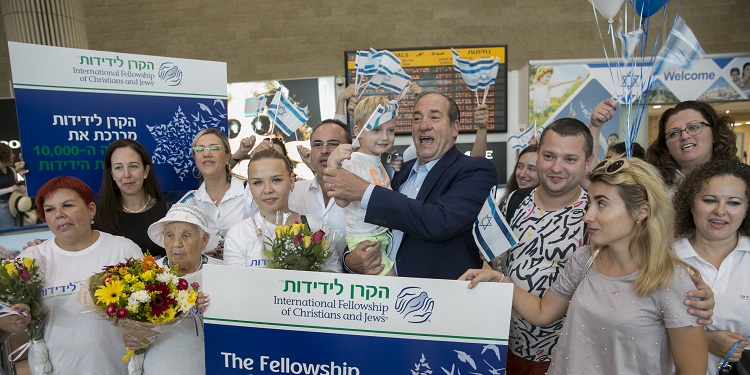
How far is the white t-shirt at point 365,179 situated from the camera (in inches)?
81.1

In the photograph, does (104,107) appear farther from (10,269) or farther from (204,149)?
(10,269)

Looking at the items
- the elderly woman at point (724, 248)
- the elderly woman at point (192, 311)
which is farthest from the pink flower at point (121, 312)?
the elderly woman at point (724, 248)


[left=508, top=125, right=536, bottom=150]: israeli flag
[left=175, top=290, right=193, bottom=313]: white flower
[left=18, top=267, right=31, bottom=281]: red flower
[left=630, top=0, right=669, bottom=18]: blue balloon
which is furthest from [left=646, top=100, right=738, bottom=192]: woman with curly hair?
[left=18, top=267, right=31, bottom=281]: red flower

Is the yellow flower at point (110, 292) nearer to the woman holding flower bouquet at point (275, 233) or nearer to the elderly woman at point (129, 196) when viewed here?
the woman holding flower bouquet at point (275, 233)

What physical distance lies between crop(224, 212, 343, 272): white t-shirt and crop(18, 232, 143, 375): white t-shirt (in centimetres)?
55

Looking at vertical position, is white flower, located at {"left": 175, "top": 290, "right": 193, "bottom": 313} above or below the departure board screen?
below

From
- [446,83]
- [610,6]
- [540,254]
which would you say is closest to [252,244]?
[540,254]

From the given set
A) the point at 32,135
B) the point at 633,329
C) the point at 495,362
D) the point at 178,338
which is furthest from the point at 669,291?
the point at 32,135

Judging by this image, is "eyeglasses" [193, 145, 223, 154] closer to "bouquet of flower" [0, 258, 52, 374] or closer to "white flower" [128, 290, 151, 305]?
"bouquet of flower" [0, 258, 52, 374]

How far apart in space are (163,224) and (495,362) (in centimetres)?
164

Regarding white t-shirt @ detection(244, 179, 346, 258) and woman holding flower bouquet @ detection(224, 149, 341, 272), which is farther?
white t-shirt @ detection(244, 179, 346, 258)

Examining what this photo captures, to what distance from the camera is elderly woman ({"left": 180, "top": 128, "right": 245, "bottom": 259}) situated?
2.75 m

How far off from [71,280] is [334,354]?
1228 millimetres

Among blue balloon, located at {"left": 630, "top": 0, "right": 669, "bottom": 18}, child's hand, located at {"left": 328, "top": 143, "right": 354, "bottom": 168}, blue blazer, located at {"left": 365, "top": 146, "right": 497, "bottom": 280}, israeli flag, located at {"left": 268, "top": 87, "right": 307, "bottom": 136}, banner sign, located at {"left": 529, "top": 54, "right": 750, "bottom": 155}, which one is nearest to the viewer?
blue blazer, located at {"left": 365, "top": 146, "right": 497, "bottom": 280}
